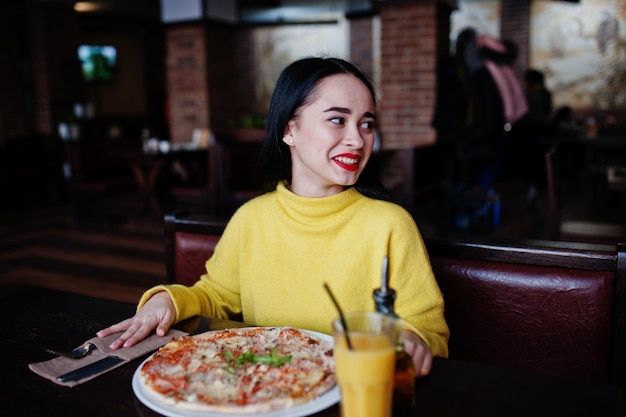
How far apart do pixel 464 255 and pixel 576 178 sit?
811 cm

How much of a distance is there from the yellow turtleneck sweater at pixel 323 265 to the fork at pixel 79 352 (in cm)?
19

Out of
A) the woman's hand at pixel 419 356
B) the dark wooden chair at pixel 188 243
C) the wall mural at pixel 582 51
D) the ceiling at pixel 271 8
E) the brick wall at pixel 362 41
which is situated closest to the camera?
the woman's hand at pixel 419 356

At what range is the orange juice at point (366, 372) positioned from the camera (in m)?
0.67

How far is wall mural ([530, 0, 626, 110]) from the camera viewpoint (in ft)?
31.1

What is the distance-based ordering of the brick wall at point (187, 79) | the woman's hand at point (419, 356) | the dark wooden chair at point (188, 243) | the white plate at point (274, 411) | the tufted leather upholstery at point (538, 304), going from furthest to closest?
the brick wall at point (187, 79), the dark wooden chair at point (188, 243), the tufted leather upholstery at point (538, 304), the woman's hand at point (419, 356), the white plate at point (274, 411)

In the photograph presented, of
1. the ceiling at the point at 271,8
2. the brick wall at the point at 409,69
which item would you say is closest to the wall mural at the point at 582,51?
the ceiling at the point at 271,8

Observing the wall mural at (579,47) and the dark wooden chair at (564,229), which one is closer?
the dark wooden chair at (564,229)

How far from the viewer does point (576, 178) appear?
8.71 meters

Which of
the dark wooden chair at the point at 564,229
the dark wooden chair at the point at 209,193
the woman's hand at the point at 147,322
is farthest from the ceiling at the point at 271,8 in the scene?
the woman's hand at the point at 147,322

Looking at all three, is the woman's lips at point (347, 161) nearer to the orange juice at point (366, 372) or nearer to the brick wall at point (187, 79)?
the orange juice at point (366, 372)

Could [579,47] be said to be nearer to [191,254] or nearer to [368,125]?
[191,254]

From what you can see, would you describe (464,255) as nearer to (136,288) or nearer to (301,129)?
(301,129)

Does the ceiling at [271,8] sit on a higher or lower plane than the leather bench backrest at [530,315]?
higher

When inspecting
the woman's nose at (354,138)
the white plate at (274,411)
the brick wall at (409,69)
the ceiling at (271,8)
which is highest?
the ceiling at (271,8)
